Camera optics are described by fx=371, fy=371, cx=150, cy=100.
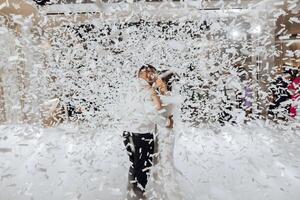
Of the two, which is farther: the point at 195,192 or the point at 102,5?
the point at 102,5

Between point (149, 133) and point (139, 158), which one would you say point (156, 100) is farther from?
point (139, 158)

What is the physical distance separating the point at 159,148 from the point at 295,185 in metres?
1.57

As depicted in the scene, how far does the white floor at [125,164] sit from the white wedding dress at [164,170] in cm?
19

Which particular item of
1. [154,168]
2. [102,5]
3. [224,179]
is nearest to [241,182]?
[224,179]

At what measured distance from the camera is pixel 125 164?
508 centimetres

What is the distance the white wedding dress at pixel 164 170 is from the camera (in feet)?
11.5

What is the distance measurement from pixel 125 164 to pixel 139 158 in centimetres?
175

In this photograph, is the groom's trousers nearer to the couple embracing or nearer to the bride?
the couple embracing

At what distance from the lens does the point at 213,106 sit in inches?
382

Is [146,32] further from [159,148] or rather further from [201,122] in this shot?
[159,148]

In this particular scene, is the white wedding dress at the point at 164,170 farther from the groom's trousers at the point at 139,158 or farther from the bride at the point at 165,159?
the groom's trousers at the point at 139,158

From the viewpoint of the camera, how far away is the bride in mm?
3492

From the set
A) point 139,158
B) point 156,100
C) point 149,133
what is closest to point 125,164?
point 139,158

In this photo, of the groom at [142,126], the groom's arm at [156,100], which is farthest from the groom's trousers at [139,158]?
the groom's arm at [156,100]
